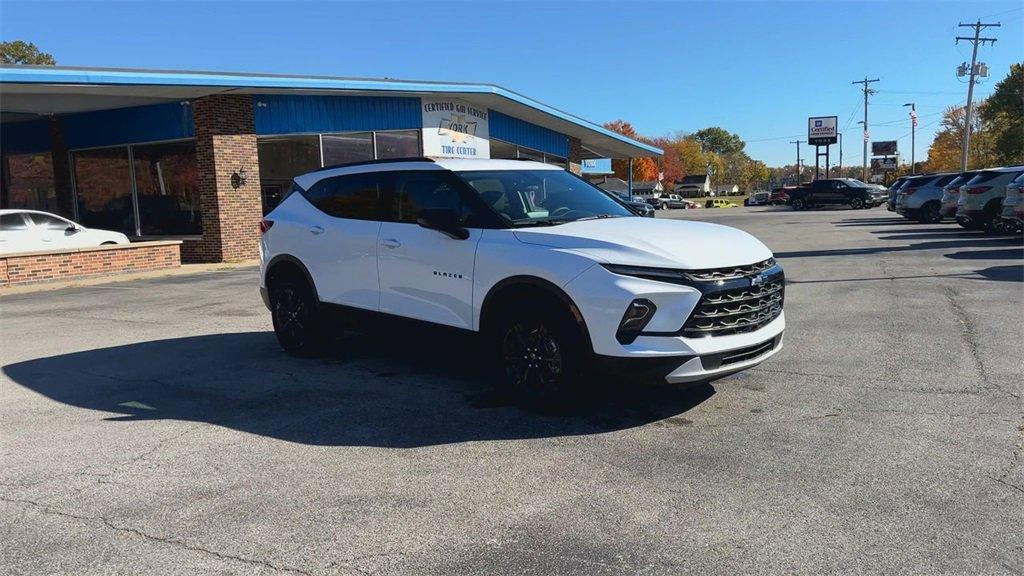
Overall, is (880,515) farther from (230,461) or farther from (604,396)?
(230,461)

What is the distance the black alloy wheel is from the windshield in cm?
214

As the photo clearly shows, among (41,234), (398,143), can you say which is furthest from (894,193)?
(41,234)

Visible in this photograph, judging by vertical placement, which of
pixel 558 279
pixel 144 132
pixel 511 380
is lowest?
pixel 511 380

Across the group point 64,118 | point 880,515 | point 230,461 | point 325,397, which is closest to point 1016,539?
point 880,515

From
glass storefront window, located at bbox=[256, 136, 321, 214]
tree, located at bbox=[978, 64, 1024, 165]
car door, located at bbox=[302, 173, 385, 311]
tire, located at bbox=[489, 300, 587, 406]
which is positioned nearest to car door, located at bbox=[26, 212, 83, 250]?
glass storefront window, located at bbox=[256, 136, 321, 214]

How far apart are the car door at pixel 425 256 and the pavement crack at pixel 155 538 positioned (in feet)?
8.19

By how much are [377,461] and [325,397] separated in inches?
59.4

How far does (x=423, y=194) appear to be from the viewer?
590 centimetres

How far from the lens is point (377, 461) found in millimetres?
4270

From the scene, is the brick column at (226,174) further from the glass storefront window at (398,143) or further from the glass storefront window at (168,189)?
the glass storefront window at (398,143)

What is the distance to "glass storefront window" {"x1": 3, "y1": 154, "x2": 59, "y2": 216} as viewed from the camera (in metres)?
21.7

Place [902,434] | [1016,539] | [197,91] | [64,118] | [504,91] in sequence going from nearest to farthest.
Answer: [1016,539] < [902,434] < [197,91] < [64,118] < [504,91]

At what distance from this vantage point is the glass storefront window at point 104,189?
20.3 meters

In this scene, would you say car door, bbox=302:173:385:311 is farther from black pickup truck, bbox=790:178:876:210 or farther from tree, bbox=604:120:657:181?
tree, bbox=604:120:657:181
